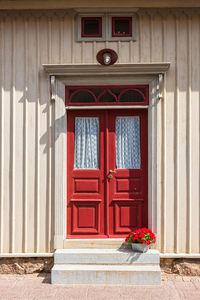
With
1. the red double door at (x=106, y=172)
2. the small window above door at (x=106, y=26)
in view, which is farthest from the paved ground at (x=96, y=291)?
the small window above door at (x=106, y=26)

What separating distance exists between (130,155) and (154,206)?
941 mm

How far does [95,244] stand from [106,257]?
0.32 metres

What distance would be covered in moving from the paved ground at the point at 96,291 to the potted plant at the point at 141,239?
1.87 ft

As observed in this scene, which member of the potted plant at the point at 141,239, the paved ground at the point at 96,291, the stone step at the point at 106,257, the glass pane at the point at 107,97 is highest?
the glass pane at the point at 107,97

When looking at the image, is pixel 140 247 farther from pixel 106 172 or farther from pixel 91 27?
pixel 91 27

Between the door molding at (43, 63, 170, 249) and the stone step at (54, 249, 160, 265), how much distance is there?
240 millimetres

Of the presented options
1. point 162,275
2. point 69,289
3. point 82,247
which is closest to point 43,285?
point 69,289

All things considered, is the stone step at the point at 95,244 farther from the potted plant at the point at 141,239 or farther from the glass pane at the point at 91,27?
the glass pane at the point at 91,27

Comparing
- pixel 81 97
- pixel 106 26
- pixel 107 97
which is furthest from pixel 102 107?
Answer: pixel 106 26

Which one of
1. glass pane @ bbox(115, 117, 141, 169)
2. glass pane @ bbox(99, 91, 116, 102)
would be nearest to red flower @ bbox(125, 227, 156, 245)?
glass pane @ bbox(115, 117, 141, 169)

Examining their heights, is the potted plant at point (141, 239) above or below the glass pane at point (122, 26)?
below

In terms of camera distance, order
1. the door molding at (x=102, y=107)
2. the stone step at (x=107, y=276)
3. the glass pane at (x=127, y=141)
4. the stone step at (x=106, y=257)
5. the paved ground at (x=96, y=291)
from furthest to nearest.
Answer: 1. the glass pane at (x=127, y=141)
2. the door molding at (x=102, y=107)
3. the stone step at (x=106, y=257)
4. the stone step at (x=107, y=276)
5. the paved ground at (x=96, y=291)

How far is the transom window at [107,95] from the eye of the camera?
4.91 meters

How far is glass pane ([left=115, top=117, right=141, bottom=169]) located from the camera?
198 inches
